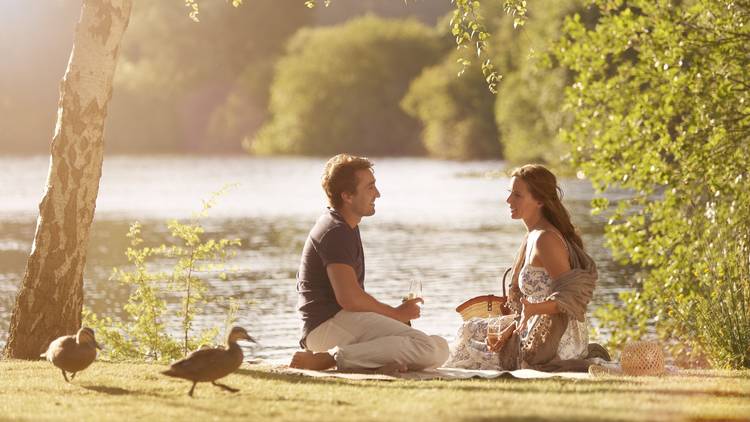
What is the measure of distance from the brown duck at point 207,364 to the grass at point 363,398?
0.16m

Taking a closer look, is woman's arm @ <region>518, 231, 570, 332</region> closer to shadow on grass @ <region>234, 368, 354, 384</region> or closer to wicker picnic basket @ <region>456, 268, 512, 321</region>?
wicker picnic basket @ <region>456, 268, 512, 321</region>

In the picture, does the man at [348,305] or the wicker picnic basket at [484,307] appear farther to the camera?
the wicker picnic basket at [484,307]

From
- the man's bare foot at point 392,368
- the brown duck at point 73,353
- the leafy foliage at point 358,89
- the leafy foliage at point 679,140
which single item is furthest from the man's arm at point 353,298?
the leafy foliage at point 358,89

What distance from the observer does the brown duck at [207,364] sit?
293 inches

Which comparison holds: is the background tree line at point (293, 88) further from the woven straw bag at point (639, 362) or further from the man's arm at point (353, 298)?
the man's arm at point (353, 298)

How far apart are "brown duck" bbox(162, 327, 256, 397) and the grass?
0.16 meters

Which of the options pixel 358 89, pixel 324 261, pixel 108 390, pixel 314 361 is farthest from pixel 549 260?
pixel 358 89

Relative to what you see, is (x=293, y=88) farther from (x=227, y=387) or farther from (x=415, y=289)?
(x=227, y=387)

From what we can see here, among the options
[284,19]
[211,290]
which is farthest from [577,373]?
[284,19]

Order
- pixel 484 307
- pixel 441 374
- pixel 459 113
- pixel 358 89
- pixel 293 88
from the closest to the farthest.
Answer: pixel 441 374
pixel 484 307
pixel 459 113
pixel 358 89
pixel 293 88

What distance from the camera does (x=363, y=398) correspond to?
24.9ft

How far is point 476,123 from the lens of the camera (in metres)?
72.6

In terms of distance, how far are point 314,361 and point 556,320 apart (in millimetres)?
1749

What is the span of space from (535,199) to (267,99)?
91760 mm
